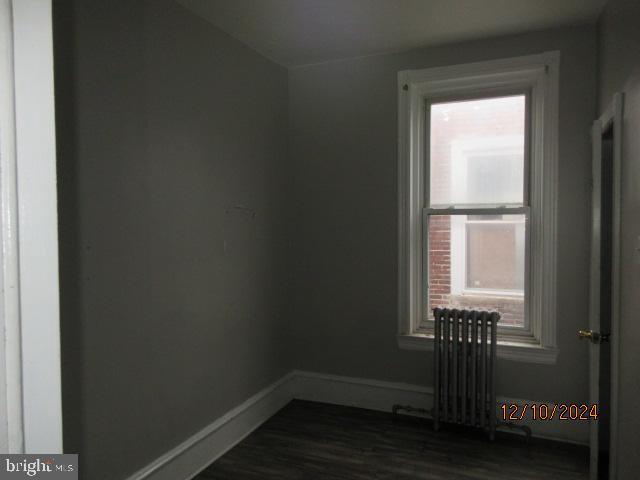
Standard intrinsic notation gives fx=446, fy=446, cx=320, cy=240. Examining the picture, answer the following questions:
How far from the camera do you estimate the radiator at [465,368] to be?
9.84 feet

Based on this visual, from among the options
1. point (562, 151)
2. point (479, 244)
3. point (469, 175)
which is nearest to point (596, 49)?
point (562, 151)

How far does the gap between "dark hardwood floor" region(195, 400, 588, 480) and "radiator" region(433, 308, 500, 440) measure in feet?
0.49

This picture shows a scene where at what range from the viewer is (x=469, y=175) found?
3320mm

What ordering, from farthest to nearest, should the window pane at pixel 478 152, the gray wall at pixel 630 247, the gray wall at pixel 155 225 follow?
the window pane at pixel 478 152
the gray wall at pixel 155 225
the gray wall at pixel 630 247

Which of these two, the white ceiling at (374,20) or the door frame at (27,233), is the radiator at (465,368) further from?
the door frame at (27,233)

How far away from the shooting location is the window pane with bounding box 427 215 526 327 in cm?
323

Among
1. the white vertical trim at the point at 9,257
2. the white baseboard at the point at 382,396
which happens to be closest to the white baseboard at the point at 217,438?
the white baseboard at the point at 382,396

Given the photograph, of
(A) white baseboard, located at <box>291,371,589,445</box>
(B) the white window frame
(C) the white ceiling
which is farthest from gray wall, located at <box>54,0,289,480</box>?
(B) the white window frame

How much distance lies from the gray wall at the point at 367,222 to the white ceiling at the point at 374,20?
173 millimetres

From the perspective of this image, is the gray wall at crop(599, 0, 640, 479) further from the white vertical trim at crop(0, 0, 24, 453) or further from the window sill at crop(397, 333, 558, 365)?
the white vertical trim at crop(0, 0, 24, 453)

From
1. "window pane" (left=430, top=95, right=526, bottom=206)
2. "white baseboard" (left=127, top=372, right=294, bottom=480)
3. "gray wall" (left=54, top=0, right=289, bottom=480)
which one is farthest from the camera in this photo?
"window pane" (left=430, top=95, right=526, bottom=206)

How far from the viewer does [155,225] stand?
2.34 m

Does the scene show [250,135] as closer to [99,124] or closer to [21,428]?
[99,124]

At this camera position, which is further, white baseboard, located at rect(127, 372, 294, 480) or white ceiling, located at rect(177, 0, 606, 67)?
white ceiling, located at rect(177, 0, 606, 67)
